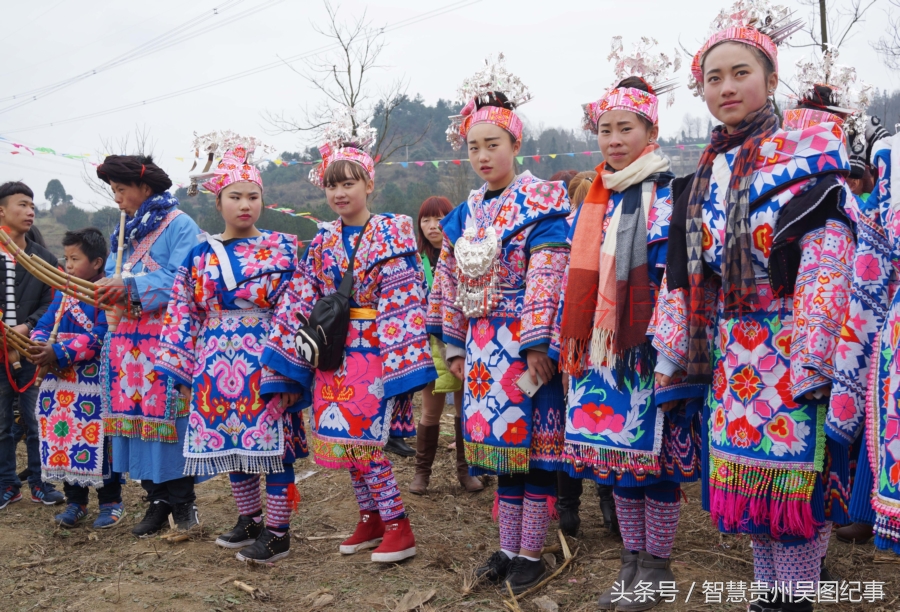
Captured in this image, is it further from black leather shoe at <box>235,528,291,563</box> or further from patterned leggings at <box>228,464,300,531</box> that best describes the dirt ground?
patterned leggings at <box>228,464,300,531</box>

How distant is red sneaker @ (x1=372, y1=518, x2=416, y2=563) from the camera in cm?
405

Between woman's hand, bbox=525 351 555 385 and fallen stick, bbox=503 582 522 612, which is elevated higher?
woman's hand, bbox=525 351 555 385

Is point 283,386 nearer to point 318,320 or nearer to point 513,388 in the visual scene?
point 318,320

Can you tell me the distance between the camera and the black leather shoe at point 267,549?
14.0 feet

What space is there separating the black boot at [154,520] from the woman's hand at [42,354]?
1218 millimetres

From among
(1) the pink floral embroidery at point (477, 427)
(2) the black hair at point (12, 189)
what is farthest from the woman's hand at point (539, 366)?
(2) the black hair at point (12, 189)

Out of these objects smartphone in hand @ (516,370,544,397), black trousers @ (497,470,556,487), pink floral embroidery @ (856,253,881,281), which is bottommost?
black trousers @ (497,470,556,487)

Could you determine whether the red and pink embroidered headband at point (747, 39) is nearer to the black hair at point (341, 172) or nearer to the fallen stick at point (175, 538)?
the black hair at point (341, 172)

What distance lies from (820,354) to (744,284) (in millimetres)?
376

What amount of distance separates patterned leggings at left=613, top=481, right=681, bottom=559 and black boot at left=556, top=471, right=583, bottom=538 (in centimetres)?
112

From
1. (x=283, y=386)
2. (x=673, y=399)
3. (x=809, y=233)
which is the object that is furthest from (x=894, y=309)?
(x=283, y=386)

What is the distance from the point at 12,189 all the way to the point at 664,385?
5.56m

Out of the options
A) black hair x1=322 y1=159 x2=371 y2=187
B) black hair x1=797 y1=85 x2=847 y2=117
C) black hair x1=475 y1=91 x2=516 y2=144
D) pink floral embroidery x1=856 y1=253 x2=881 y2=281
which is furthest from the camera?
black hair x1=322 y1=159 x2=371 y2=187

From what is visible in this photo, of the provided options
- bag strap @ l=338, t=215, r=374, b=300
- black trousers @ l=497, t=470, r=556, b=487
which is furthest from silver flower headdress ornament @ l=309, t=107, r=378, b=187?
black trousers @ l=497, t=470, r=556, b=487
